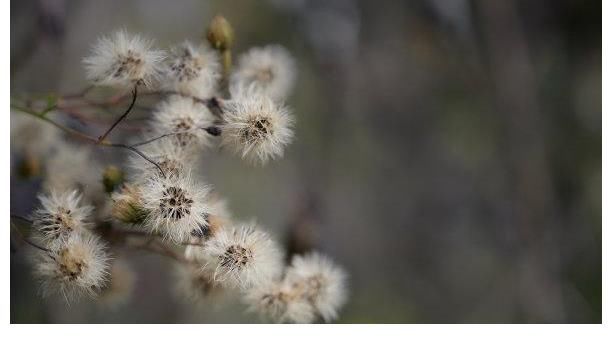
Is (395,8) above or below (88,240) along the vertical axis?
above

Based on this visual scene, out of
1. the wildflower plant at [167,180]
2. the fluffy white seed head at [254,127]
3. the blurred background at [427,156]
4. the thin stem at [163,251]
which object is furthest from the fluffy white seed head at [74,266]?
the blurred background at [427,156]

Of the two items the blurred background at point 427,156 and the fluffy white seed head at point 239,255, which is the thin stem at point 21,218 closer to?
the fluffy white seed head at point 239,255

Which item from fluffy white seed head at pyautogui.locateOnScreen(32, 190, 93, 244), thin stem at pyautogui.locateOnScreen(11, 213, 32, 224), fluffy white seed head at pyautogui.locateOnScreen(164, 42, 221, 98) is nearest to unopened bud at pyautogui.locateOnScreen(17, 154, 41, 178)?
thin stem at pyautogui.locateOnScreen(11, 213, 32, 224)

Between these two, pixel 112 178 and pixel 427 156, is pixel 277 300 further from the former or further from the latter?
pixel 427 156

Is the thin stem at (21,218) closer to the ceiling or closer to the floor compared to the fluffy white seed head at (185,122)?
closer to the floor

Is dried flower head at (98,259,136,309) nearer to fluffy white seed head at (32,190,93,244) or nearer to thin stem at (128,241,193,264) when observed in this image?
thin stem at (128,241,193,264)

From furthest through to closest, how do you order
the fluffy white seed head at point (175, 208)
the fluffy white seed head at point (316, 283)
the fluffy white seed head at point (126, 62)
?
the fluffy white seed head at point (316, 283) → the fluffy white seed head at point (126, 62) → the fluffy white seed head at point (175, 208)
